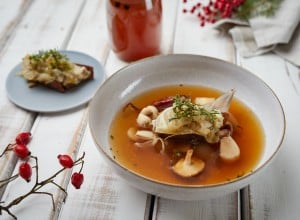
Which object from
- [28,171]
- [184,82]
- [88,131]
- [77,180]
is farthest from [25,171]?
[184,82]

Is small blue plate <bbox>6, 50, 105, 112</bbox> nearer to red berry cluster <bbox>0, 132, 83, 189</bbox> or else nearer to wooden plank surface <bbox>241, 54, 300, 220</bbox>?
red berry cluster <bbox>0, 132, 83, 189</bbox>

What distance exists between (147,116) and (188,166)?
0.67 ft

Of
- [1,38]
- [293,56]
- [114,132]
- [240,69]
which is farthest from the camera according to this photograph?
[1,38]

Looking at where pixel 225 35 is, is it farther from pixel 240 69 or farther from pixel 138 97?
pixel 138 97

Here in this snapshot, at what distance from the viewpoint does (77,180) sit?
974 millimetres

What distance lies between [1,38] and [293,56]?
1.01 m

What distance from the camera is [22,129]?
1.20 metres

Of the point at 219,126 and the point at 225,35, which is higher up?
the point at 219,126

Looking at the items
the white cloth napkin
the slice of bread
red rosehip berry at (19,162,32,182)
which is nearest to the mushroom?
red rosehip berry at (19,162,32,182)

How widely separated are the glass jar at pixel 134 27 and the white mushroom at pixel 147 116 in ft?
1.10

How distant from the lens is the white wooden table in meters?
0.96

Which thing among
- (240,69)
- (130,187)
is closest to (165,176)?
(130,187)

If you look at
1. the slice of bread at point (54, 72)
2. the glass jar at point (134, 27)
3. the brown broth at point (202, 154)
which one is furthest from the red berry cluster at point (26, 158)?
the glass jar at point (134, 27)

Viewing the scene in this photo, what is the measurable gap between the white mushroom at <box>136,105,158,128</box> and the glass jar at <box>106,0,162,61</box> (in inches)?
13.2
